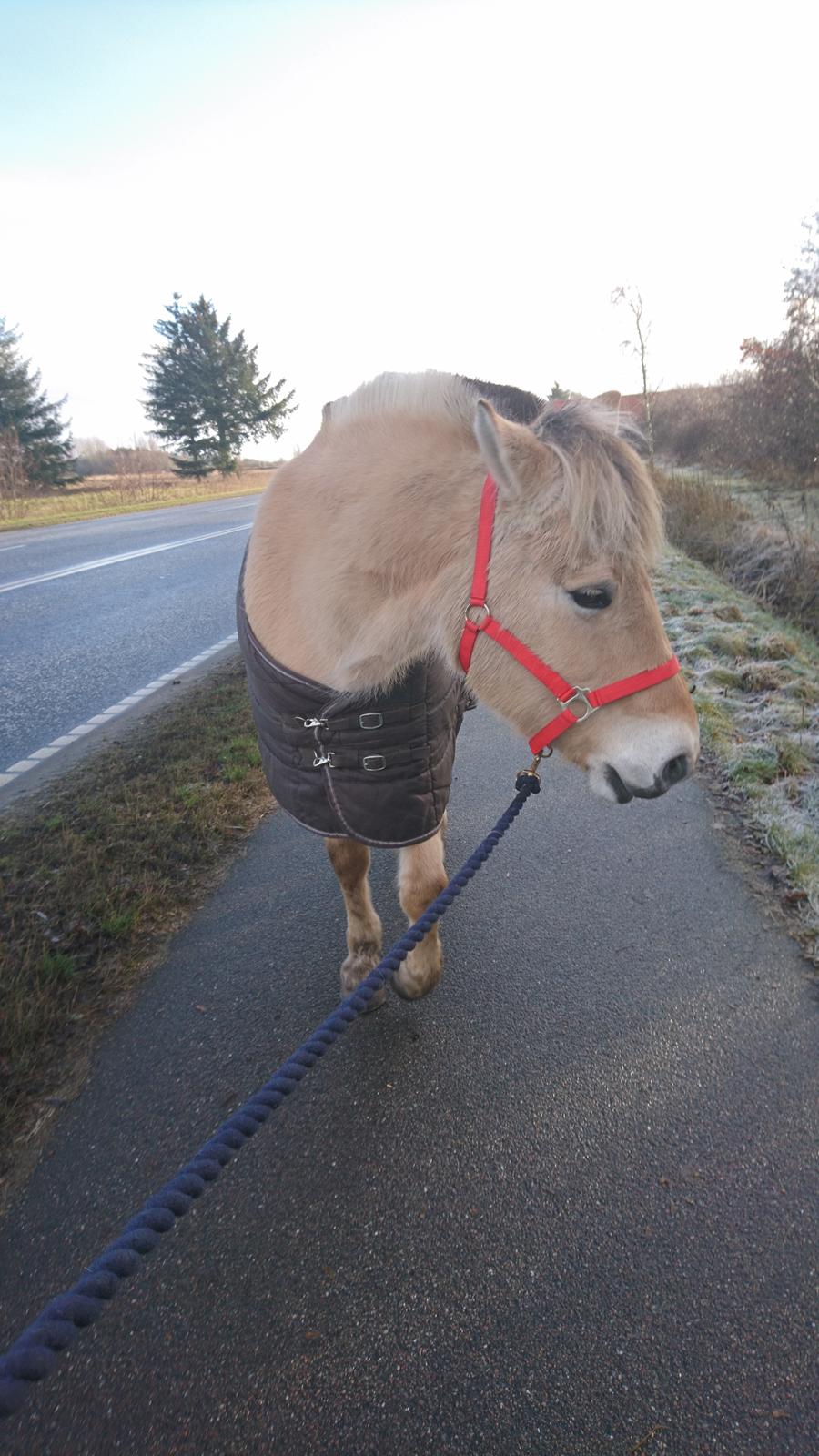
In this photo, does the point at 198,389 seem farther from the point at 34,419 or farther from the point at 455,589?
the point at 455,589

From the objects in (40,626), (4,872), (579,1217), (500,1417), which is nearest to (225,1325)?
(500,1417)

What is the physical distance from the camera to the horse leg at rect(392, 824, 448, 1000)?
246 centimetres

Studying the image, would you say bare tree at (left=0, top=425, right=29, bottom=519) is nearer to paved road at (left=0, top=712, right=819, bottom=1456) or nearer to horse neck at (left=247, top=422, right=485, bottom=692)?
horse neck at (left=247, top=422, right=485, bottom=692)

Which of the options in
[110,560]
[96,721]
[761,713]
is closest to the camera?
[761,713]

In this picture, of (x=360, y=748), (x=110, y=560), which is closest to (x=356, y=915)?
(x=360, y=748)

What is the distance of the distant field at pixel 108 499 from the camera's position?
862 inches

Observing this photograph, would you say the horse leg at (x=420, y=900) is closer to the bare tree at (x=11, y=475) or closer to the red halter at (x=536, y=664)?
the red halter at (x=536, y=664)

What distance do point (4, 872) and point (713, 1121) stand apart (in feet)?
10.3

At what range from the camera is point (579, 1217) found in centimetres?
173

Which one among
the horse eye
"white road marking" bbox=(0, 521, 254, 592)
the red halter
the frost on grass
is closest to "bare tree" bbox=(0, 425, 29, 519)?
"white road marking" bbox=(0, 521, 254, 592)

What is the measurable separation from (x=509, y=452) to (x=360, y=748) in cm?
101

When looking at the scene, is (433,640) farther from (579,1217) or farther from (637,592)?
(579,1217)

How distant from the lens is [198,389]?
4481 centimetres

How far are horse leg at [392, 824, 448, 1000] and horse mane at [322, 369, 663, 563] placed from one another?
1.28m
